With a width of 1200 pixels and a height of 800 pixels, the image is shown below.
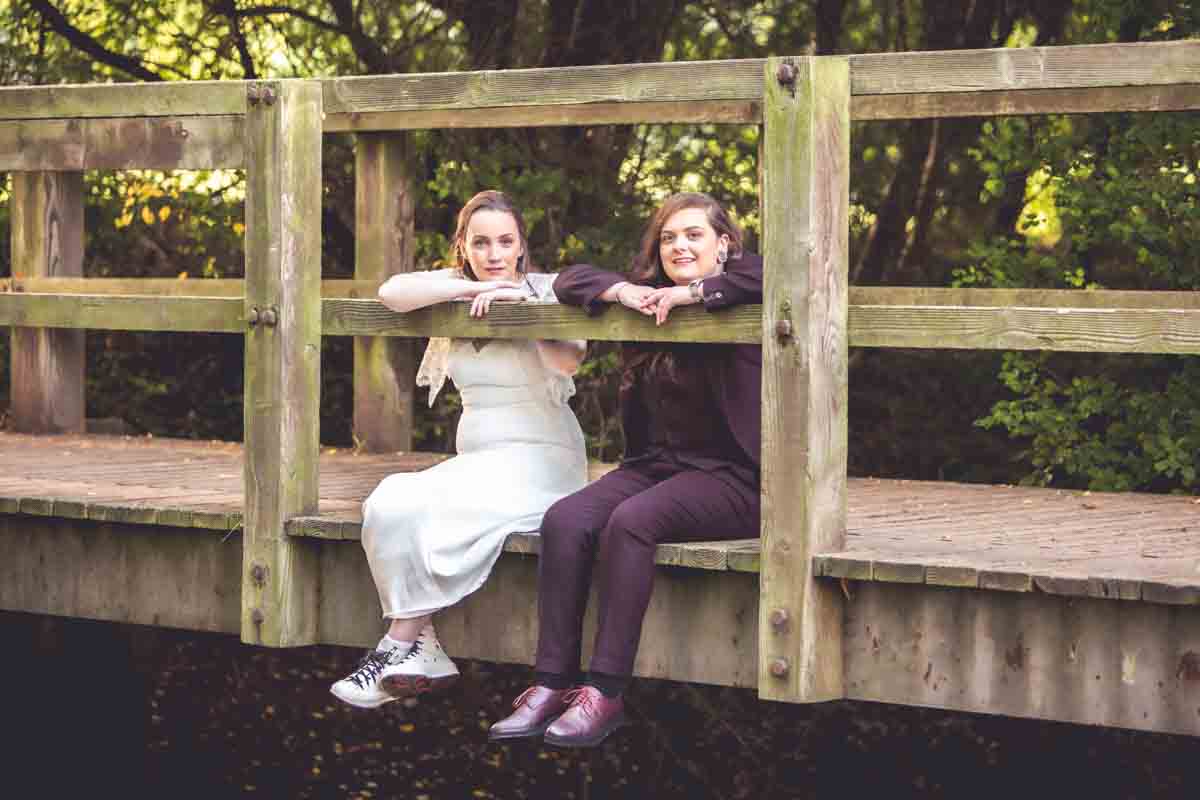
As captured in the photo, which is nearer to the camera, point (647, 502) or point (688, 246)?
point (647, 502)

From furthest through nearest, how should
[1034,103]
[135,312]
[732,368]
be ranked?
[1034,103] → [135,312] → [732,368]

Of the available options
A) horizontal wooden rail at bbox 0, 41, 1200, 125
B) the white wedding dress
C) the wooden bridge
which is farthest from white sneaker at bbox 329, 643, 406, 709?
horizontal wooden rail at bbox 0, 41, 1200, 125

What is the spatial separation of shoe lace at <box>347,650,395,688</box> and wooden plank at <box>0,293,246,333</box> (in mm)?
1042

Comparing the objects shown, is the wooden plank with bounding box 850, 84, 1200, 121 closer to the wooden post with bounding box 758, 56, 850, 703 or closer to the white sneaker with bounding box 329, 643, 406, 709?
the wooden post with bounding box 758, 56, 850, 703

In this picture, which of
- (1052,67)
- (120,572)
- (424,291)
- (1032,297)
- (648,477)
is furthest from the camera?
(1032,297)

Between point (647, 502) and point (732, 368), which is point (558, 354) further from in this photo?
point (647, 502)

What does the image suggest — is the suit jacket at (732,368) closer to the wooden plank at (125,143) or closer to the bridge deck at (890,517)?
the bridge deck at (890,517)

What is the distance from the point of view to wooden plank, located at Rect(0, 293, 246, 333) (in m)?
5.90

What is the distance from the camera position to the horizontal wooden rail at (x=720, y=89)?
4.69m

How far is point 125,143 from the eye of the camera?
21.6 ft

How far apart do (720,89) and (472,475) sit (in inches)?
47.1

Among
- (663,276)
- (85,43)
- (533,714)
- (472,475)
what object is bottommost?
(533,714)

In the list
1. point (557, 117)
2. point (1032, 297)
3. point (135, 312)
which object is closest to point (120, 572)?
point (135, 312)

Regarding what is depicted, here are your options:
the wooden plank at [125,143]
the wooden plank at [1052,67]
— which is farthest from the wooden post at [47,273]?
the wooden plank at [1052,67]
